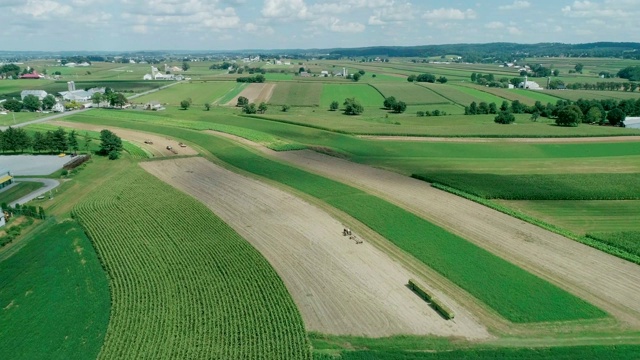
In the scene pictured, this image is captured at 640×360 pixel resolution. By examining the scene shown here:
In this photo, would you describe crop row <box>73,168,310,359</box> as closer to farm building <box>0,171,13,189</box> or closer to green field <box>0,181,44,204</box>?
green field <box>0,181,44,204</box>

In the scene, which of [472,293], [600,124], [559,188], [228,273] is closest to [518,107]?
[600,124]

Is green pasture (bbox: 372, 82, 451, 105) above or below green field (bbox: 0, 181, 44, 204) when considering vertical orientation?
above

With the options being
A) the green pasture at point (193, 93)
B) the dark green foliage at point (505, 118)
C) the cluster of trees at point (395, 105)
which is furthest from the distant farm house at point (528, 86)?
the green pasture at point (193, 93)

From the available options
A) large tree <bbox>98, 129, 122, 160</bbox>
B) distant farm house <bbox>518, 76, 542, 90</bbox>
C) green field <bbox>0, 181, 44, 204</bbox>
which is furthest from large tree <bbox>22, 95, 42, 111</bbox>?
distant farm house <bbox>518, 76, 542, 90</bbox>

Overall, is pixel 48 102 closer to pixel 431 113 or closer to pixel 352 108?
pixel 352 108

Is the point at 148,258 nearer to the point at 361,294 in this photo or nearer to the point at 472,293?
the point at 361,294

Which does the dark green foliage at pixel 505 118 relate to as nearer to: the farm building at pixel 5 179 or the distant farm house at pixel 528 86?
the distant farm house at pixel 528 86

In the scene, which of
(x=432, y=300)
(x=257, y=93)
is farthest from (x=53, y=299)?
(x=257, y=93)

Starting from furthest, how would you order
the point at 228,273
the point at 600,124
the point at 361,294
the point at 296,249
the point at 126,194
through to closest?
the point at 600,124 < the point at 126,194 < the point at 296,249 < the point at 228,273 < the point at 361,294
